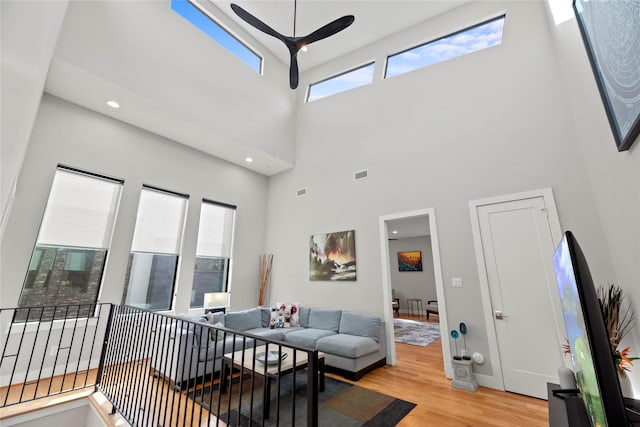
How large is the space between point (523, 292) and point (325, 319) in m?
3.09

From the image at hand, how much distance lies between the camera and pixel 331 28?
3010 mm

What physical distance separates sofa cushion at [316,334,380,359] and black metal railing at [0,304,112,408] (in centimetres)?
303

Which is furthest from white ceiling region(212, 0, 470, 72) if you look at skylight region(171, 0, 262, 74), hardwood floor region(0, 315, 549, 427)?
hardwood floor region(0, 315, 549, 427)

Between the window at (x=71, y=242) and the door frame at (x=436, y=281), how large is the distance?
4.64m

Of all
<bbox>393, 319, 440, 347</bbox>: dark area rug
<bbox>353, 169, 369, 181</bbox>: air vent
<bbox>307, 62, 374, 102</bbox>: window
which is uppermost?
<bbox>307, 62, 374, 102</bbox>: window

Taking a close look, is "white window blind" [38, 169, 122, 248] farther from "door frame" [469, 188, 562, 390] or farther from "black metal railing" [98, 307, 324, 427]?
"door frame" [469, 188, 562, 390]

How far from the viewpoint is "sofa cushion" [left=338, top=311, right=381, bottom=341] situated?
14.0 ft

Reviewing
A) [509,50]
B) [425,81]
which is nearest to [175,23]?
[425,81]

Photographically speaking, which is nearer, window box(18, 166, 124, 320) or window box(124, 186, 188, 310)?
window box(18, 166, 124, 320)

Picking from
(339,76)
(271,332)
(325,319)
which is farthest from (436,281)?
(339,76)

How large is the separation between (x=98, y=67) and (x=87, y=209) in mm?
2220

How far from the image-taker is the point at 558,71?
359cm

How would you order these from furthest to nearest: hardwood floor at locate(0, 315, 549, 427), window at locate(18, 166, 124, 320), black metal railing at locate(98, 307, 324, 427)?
1. window at locate(18, 166, 124, 320)
2. hardwood floor at locate(0, 315, 549, 427)
3. black metal railing at locate(98, 307, 324, 427)

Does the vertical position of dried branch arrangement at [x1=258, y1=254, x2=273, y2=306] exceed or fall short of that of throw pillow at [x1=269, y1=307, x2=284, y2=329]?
it exceeds it
